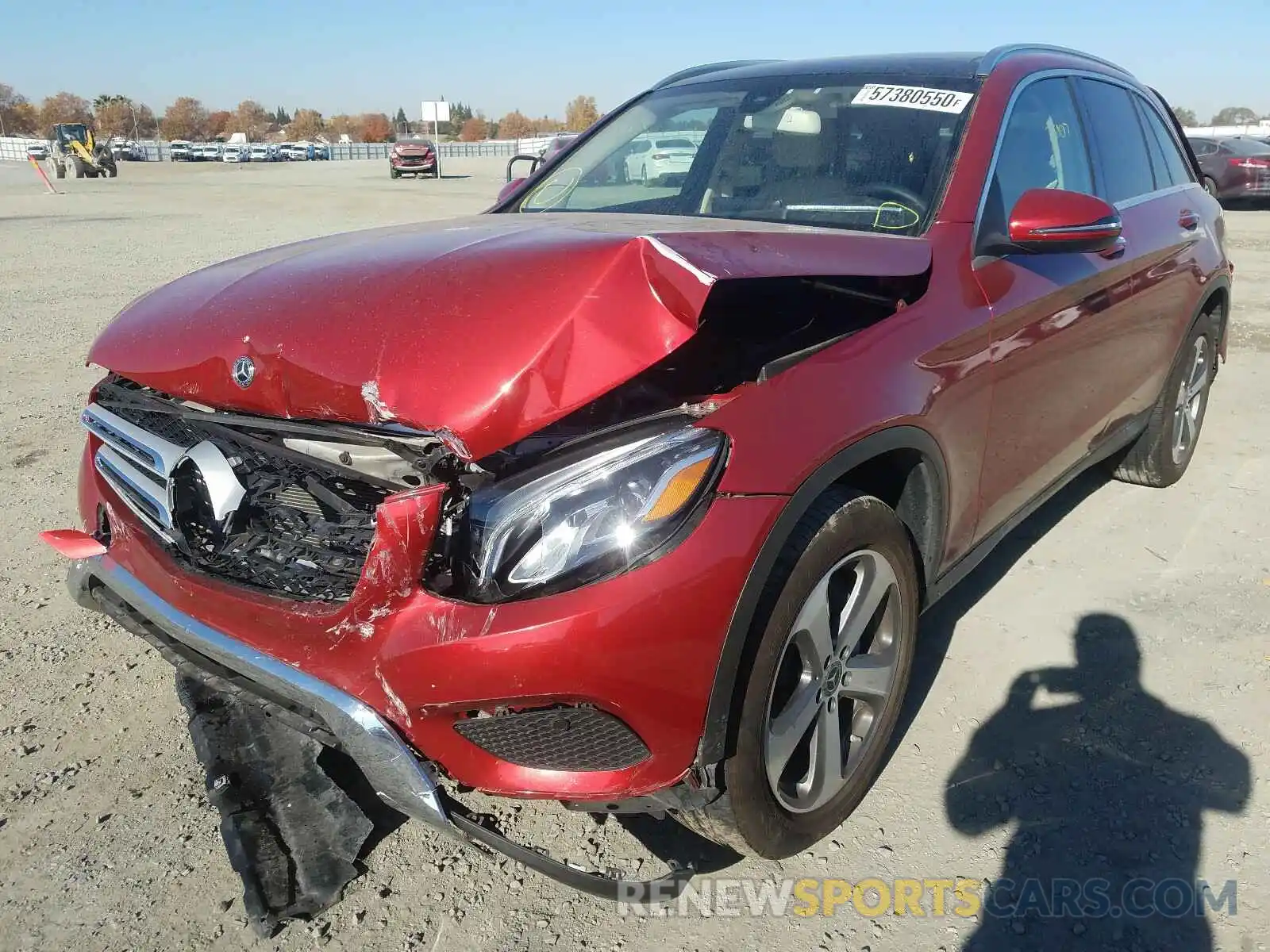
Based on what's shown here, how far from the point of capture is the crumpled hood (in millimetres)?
1719

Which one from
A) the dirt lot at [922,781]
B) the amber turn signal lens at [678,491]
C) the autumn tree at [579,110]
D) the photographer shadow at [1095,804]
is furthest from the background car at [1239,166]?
the autumn tree at [579,110]

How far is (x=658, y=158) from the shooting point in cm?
350

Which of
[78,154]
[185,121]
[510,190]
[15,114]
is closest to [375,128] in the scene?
[185,121]

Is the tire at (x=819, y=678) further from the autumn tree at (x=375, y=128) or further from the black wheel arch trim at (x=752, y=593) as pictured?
the autumn tree at (x=375, y=128)

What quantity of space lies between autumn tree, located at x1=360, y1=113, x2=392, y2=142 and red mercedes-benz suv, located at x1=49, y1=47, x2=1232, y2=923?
116 metres

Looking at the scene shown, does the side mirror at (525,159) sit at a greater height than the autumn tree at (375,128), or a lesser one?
lesser

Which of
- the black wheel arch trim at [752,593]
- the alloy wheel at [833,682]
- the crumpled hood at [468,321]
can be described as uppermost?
the crumpled hood at [468,321]

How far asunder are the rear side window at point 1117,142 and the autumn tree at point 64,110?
126 m

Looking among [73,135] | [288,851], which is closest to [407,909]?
[288,851]

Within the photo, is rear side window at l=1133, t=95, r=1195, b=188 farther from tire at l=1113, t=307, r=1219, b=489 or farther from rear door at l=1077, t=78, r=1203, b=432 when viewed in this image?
tire at l=1113, t=307, r=1219, b=489

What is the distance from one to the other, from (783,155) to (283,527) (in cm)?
196

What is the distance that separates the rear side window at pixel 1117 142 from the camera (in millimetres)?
3564

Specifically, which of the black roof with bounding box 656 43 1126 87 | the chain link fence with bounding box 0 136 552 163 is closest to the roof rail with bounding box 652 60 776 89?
the black roof with bounding box 656 43 1126 87

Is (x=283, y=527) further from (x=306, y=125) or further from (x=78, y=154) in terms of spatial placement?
(x=306, y=125)
